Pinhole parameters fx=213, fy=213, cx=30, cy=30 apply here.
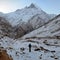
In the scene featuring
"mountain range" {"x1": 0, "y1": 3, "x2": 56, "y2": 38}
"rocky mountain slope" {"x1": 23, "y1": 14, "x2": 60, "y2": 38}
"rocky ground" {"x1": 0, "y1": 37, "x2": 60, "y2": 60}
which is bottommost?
"rocky ground" {"x1": 0, "y1": 37, "x2": 60, "y2": 60}

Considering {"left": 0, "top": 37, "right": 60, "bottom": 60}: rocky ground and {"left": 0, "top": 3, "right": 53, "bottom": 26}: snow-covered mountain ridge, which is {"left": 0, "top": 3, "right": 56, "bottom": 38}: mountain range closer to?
{"left": 0, "top": 3, "right": 53, "bottom": 26}: snow-covered mountain ridge

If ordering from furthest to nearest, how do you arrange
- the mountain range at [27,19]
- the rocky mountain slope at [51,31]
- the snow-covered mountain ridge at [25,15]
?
the snow-covered mountain ridge at [25,15] < the mountain range at [27,19] < the rocky mountain slope at [51,31]

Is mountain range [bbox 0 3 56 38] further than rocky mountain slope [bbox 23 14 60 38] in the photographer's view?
Yes

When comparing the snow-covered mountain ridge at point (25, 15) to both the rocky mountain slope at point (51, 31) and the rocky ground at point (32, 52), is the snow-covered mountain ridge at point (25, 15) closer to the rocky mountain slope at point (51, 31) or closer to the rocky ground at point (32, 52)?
the rocky mountain slope at point (51, 31)

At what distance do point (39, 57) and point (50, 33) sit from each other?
2880 centimetres

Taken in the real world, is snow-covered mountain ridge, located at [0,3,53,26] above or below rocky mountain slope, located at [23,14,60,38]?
above

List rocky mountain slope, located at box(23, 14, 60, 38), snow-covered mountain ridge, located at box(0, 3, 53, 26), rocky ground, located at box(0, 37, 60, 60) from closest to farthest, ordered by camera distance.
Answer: rocky ground, located at box(0, 37, 60, 60), rocky mountain slope, located at box(23, 14, 60, 38), snow-covered mountain ridge, located at box(0, 3, 53, 26)

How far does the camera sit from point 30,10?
307 ft

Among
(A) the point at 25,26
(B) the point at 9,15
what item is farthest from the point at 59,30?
(B) the point at 9,15

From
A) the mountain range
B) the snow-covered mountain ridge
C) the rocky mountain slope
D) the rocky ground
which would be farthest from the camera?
the snow-covered mountain ridge

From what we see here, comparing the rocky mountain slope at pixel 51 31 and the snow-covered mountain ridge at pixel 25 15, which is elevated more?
the snow-covered mountain ridge at pixel 25 15

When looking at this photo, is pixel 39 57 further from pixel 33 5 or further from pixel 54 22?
pixel 33 5

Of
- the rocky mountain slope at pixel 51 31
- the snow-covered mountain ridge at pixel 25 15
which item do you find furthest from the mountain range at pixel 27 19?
the rocky mountain slope at pixel 51 31

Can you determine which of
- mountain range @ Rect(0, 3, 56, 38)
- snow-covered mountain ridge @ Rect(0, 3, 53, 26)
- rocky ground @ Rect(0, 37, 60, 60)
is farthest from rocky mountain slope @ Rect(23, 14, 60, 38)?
snow-covered mountain ridge @ Rect(0, 3, 53, 26)
